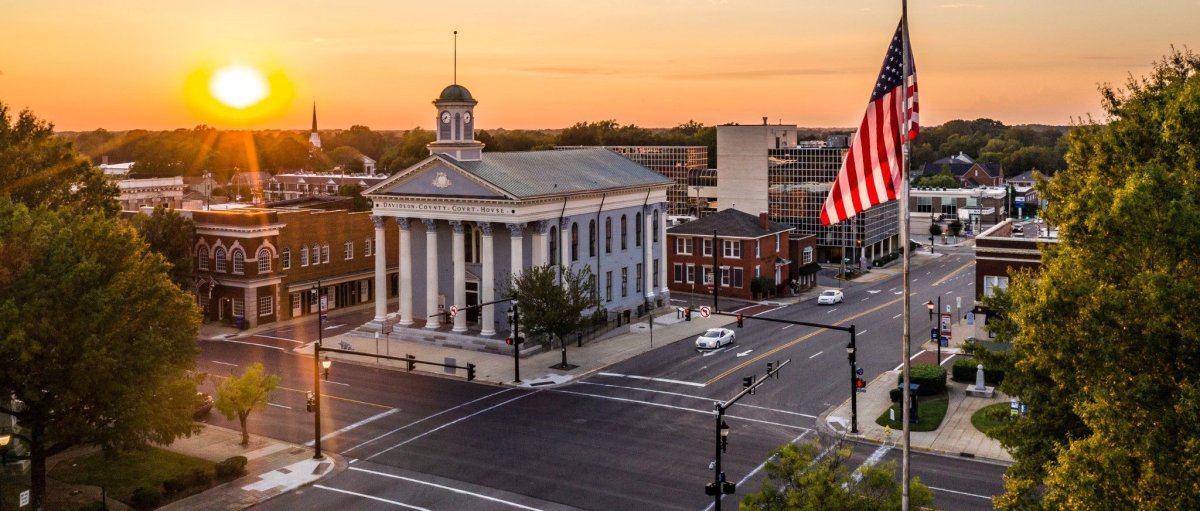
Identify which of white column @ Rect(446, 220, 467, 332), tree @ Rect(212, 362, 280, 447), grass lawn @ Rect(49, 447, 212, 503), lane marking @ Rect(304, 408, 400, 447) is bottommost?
grass lawn @ Rect(49, 447, 212, 503)

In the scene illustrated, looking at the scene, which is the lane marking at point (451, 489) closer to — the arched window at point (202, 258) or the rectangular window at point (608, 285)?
the rectangular window at point (608, 285)

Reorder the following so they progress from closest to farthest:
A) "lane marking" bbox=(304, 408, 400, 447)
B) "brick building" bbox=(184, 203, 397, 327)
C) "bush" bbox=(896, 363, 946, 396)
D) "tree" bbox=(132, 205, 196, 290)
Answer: "lane marking" bbox=(304, 408, 400, 447)
"bush" bbox=(896, 363, 946, 396)
"tree" bbox=(132, 205, 196, 290)
"brick building" bbox=(184, 203, 397, 327)

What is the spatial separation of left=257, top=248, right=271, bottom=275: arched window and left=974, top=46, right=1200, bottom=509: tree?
60532mm

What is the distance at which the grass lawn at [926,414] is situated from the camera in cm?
4469

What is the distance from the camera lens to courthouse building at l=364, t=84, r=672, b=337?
64.5m

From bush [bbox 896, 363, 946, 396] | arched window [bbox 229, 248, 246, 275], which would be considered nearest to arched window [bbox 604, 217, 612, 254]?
arched window [bbox 229, 248, 246, 275]

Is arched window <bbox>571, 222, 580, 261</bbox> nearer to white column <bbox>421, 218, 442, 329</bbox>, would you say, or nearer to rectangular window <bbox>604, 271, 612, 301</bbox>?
rectangular window <bbox>604, 271, 612, 301</bbox>

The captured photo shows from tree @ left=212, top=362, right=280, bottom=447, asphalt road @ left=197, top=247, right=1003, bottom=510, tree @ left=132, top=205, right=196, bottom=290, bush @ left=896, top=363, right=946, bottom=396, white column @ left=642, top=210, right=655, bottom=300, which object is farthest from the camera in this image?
white column @ left=642, top=210, right=655, bottom=300

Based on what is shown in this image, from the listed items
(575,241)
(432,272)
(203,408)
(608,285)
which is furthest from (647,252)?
(203,408)

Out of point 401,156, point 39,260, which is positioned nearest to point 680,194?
point 401,156

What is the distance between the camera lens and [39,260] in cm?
3294

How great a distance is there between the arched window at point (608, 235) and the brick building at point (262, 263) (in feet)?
68.3

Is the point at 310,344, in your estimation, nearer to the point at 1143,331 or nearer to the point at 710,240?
the point at 710,240

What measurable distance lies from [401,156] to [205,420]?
453 ft
